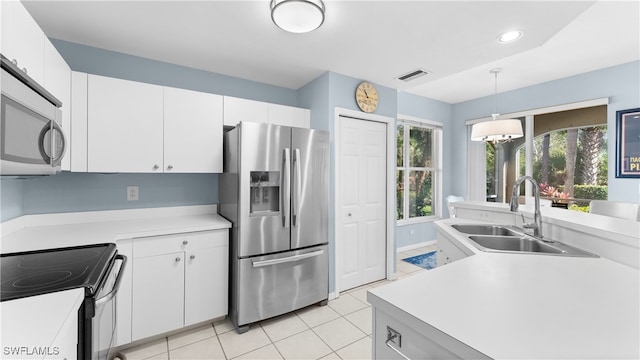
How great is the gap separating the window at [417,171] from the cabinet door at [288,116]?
73.5 inches

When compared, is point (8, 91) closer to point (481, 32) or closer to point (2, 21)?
point (2, 21)

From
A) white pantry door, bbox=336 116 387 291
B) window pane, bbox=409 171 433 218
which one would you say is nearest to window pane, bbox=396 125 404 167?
window pane, bbox=409 171 433 218

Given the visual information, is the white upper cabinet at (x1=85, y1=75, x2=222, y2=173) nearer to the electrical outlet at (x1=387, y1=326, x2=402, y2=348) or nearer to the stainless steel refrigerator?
the stainless steel refrigerator

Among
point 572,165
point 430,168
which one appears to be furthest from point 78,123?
point 572,165

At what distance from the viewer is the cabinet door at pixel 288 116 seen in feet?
9.14

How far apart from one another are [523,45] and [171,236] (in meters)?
3.31

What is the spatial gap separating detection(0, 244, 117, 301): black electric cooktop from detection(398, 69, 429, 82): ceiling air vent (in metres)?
2.99

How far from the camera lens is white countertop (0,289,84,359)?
68 centimetres

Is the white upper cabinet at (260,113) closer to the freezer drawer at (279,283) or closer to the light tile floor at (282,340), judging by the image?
the freezer drawer at (279,283)

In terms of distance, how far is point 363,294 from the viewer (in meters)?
2.96

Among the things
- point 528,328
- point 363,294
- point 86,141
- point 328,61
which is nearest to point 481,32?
point 328,61

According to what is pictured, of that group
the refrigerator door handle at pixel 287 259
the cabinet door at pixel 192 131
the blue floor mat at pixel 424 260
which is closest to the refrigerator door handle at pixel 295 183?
the refrigerator door handle at pixel 287 259

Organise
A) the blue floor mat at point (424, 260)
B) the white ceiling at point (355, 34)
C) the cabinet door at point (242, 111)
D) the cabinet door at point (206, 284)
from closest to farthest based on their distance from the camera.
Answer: the white ceiling at point (355, 34) → the cabinet door at point (206, 284) → the cabinet door at point (242, 111) → the blue floor mat at point (424, 260)

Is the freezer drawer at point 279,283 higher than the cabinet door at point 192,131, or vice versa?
the cabinet door at point 192,131
